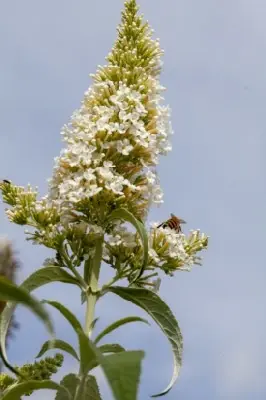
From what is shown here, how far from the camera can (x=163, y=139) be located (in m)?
4.25

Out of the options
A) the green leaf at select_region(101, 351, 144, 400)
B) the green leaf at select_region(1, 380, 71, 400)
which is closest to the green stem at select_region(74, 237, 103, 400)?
the green leaf at select_region(1, 380, 71, 400)

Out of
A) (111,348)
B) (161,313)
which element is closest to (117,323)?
(111,348)

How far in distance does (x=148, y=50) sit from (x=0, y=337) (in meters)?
2.27

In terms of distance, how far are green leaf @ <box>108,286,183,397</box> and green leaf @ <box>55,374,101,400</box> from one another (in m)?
0.41

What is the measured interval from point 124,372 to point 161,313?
145 cm

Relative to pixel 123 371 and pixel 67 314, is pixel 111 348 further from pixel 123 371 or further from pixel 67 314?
pixel 123 371

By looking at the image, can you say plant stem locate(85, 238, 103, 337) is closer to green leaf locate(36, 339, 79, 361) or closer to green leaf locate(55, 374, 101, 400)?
green leaf locate(36, 339, 79, 361)

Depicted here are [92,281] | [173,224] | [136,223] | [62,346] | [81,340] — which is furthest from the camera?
[173,224]

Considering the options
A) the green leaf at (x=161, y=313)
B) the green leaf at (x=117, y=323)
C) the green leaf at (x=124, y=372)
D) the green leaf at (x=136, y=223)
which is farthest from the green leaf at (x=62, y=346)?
the green leaf at (x=124, y=372)

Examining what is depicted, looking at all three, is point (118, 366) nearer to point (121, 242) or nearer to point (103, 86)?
point (121, 242)

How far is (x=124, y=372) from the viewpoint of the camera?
2.12m

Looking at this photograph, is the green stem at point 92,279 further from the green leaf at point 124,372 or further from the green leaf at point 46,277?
the green leaf at point 124,372

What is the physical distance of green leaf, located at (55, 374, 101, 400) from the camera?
3.27 metres

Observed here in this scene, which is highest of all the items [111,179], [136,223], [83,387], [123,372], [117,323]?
[111,179]
